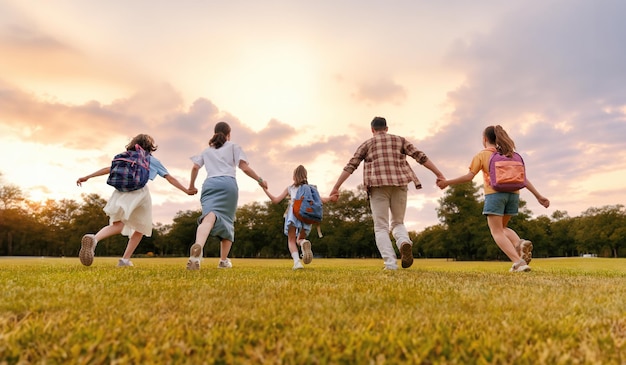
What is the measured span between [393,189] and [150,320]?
590 centimetres

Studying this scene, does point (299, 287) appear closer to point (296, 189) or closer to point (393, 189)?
point (393, 189)

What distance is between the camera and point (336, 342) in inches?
92.4

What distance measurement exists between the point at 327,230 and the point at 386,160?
67234 mm

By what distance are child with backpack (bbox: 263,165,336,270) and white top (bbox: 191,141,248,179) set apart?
895mm

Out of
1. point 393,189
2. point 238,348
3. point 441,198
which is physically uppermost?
point 441,198

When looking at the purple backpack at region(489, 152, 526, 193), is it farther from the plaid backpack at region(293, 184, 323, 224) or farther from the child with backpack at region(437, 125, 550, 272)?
the plaid backpack at region(293, 184, 323, 224)

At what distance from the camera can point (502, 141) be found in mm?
8023

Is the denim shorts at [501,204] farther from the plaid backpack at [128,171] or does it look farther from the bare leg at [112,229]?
the bare leg at [112,229]

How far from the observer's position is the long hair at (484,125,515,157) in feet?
26.2

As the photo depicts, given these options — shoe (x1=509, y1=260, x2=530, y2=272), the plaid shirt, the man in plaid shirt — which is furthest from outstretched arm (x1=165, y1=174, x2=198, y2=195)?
shoe (x1=509, y1=260, x2=530, y2=272)

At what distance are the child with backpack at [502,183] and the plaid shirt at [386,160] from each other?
2.63ft

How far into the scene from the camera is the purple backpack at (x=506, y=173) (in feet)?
25.2

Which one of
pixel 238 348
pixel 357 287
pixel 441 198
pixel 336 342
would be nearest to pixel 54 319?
pixel 238 348

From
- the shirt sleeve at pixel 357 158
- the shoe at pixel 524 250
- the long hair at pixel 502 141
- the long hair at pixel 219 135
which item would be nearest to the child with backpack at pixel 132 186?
the long hair at pixel 219 135
